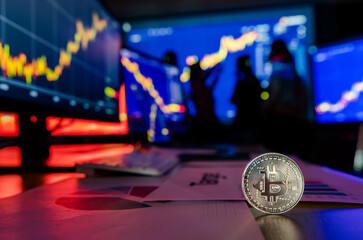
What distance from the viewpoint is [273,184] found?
393 millimetres

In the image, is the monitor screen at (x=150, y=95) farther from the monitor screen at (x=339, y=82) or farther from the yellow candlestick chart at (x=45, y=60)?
the monitor screen at (x=339, y=82)

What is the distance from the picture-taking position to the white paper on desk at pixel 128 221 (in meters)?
0.31

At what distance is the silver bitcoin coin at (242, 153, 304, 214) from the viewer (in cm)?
38

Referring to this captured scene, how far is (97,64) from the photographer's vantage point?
1118 mm

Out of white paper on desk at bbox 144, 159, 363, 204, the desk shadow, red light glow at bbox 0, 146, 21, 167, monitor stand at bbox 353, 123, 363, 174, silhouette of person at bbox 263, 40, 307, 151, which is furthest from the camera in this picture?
silhouette of person at bbox 263, 40, 307, 151

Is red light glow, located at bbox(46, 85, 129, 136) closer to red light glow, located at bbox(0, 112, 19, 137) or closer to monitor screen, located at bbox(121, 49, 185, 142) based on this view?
monitor screen, located at bbox(121, 49, 185, 142)

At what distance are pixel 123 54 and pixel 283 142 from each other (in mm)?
1082

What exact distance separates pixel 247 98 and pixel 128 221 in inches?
79.7

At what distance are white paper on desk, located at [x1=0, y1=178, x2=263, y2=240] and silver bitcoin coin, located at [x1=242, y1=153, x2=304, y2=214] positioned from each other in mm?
26

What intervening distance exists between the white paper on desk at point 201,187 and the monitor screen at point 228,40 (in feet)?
6.29

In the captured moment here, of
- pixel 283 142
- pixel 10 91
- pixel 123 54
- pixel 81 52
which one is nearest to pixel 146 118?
pixel 123 54

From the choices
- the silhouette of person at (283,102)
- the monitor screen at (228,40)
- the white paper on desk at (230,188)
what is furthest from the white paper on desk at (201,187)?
the monitor screen at (228,40)

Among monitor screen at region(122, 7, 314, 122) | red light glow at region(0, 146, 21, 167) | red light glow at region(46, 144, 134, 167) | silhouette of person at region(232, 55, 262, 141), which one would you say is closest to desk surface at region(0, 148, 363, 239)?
red light glow at region(46, 144, 134, 167)

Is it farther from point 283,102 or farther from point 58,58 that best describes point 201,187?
point 283,102
